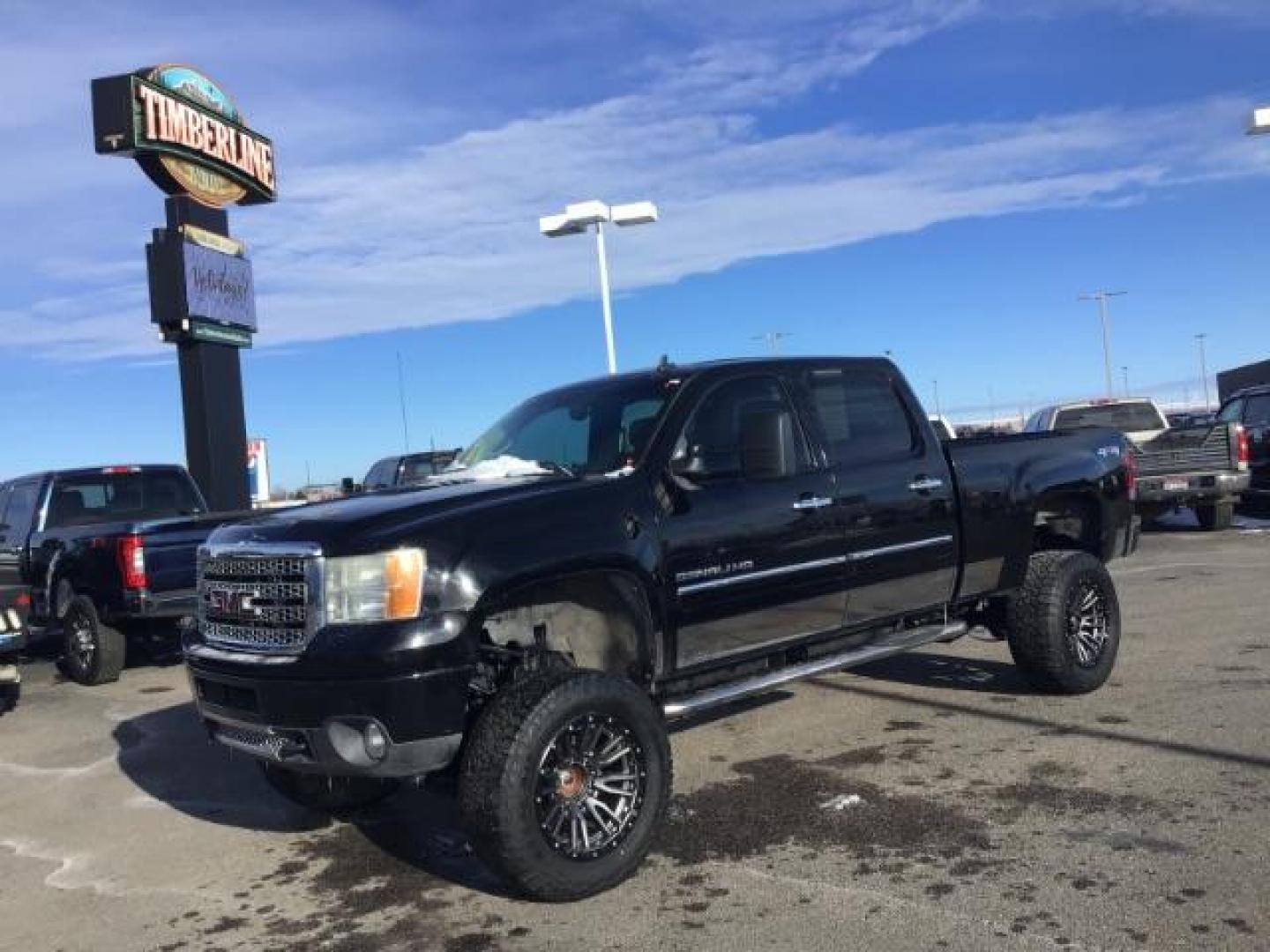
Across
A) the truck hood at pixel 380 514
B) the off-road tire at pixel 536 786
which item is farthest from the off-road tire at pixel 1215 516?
the off-road tire at pixel 536 786

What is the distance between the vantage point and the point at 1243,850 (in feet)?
14.2

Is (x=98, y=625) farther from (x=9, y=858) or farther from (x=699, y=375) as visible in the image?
(x=699, y=375)

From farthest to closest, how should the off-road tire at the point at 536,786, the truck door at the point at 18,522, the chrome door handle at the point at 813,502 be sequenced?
1. the truck door at the point at 18,522
2. the chrome door handle at the point at 813,502
3. the off-road tire at the point at 536,786

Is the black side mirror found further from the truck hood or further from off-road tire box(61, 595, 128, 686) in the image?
off-road tire box(61, 595, 128, 686)

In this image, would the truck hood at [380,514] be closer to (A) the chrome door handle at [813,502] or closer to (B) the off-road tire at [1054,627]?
(A) the chrome door handle at [813,502]

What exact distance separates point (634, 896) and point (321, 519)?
6.27 feet

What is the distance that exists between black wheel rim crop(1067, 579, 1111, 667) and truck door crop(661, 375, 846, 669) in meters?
1.95

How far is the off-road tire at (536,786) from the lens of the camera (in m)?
4.16

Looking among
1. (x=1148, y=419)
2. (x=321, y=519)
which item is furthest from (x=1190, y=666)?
(x=1148, y=419)

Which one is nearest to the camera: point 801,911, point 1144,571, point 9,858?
point 801,911

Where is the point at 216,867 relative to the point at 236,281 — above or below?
below

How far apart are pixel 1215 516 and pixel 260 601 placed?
48.6ft

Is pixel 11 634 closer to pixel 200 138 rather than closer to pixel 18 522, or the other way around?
pixel 18 522

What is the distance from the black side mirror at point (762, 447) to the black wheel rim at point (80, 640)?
7.05 m
